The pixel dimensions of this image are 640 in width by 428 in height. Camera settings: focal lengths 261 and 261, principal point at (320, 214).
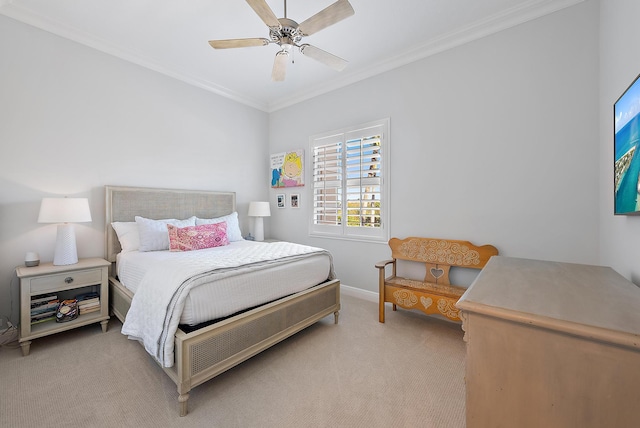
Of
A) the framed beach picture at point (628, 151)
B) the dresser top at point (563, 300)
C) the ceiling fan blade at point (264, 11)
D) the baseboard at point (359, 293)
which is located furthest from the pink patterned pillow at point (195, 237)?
the framed beach picture at point (628, 151)

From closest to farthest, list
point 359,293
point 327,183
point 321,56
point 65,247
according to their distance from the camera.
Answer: point 321,56 → point 65,247 → point 359,293 → point 327,183

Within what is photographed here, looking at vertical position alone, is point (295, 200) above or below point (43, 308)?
above

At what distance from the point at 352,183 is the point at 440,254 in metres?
1.40

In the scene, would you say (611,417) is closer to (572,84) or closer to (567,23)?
(572,84)

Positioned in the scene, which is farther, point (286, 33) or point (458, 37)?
point (458, 37)

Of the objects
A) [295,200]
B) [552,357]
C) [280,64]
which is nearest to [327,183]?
[295,200]

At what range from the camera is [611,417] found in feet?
2.43

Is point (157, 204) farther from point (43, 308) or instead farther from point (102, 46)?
point (102, 46)

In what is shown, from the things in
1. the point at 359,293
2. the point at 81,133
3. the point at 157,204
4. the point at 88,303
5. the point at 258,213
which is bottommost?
the point at 359,293

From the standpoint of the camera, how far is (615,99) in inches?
65.6

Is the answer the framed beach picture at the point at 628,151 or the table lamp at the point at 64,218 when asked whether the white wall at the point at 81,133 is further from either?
the framed beach picture at the point at 628,151

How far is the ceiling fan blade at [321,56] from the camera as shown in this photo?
214 cm

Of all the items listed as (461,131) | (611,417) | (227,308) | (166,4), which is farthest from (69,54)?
(611,417)

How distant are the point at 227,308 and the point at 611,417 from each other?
183 cm
